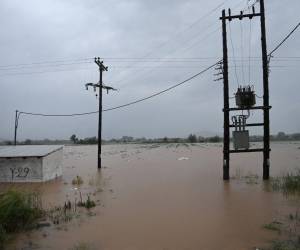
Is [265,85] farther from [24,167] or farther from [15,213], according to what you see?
[15,213]

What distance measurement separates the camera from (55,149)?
75.6 ft

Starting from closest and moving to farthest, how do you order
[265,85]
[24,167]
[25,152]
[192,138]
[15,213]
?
[15,213] < [265,85] < [24,167] < [25,152] < [192,138]

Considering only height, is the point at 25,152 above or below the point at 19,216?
above

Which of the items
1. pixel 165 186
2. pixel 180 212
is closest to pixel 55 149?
pixel 165 186

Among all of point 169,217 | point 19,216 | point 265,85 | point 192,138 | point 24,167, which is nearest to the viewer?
point 19,216

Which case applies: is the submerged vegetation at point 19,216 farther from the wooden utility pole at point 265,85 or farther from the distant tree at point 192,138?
the distant tree at point 192,138

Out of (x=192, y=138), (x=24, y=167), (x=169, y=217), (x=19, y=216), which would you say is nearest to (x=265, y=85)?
(x=169, y=217)

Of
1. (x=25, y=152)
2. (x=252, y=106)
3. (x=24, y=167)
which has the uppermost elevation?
(x=252, y=106)

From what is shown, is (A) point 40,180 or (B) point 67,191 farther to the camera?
(A) point 40,180

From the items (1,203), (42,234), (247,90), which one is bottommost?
(42,234)

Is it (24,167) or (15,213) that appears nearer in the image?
(15,213)

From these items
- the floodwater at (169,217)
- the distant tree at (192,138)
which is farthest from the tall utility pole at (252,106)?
the distant tree at (192,138)

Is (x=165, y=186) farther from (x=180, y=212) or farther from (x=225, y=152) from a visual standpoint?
(x=180, y=212)

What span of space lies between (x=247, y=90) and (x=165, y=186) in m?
5.41
